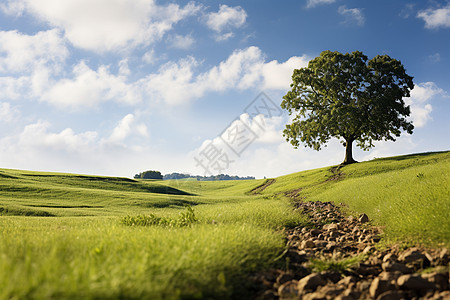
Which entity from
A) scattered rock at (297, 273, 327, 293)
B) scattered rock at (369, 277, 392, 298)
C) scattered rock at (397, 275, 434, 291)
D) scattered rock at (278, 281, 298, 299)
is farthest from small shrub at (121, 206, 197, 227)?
scattered rock at (397, 275, 434, 291)

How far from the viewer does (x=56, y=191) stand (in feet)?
92.1

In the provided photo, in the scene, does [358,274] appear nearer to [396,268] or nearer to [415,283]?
[396,268]

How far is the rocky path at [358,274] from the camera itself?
3762 millimetres

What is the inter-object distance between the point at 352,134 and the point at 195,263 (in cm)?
3682

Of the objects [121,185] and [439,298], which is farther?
[121,185]

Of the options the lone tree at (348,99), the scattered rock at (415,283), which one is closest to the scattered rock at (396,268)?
the scattered rock at (415,283)

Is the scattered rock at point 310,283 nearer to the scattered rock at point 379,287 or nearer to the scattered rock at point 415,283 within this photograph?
the scattered rock at point 379,287

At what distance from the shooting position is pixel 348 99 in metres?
34.0

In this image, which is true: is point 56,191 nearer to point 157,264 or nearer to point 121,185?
point 121,185

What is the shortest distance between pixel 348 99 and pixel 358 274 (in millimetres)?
33002

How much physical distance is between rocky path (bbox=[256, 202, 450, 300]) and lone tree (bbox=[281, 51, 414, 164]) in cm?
2850

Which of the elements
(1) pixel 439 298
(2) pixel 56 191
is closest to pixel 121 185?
(2) pixel 56 191

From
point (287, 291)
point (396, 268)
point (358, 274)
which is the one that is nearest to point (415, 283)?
point (396, 268)

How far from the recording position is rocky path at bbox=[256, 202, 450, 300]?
376 cm
